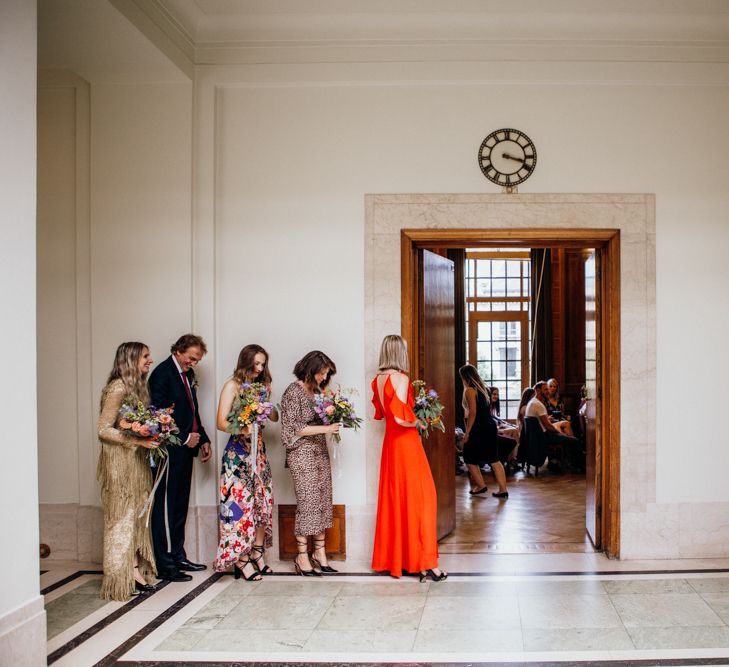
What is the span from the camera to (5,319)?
369 cm

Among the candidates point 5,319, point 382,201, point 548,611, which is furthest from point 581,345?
point 5,319

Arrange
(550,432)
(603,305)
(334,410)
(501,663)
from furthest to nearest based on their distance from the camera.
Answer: (550,432)
(603,305)
(334,410)
(501,663)

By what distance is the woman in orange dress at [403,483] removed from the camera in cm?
554

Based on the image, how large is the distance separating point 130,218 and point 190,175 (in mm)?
609

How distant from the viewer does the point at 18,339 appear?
12.4ft

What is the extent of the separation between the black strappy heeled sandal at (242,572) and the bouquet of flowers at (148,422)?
1094 mm

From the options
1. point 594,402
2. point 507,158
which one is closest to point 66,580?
point 594,402

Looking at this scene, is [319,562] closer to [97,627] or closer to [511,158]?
[97,627]

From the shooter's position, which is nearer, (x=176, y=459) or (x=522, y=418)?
(x=176, y=459)

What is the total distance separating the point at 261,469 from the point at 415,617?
165 cm

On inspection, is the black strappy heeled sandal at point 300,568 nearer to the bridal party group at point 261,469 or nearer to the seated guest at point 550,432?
the bridal party group at point 261,469

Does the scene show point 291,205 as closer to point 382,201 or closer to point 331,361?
point 382,201

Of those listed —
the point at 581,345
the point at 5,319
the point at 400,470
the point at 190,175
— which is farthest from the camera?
the point at 581,345

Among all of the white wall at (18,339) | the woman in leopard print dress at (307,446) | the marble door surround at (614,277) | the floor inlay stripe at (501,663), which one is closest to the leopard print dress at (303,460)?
the woman in leopard print dress at (307,446)
